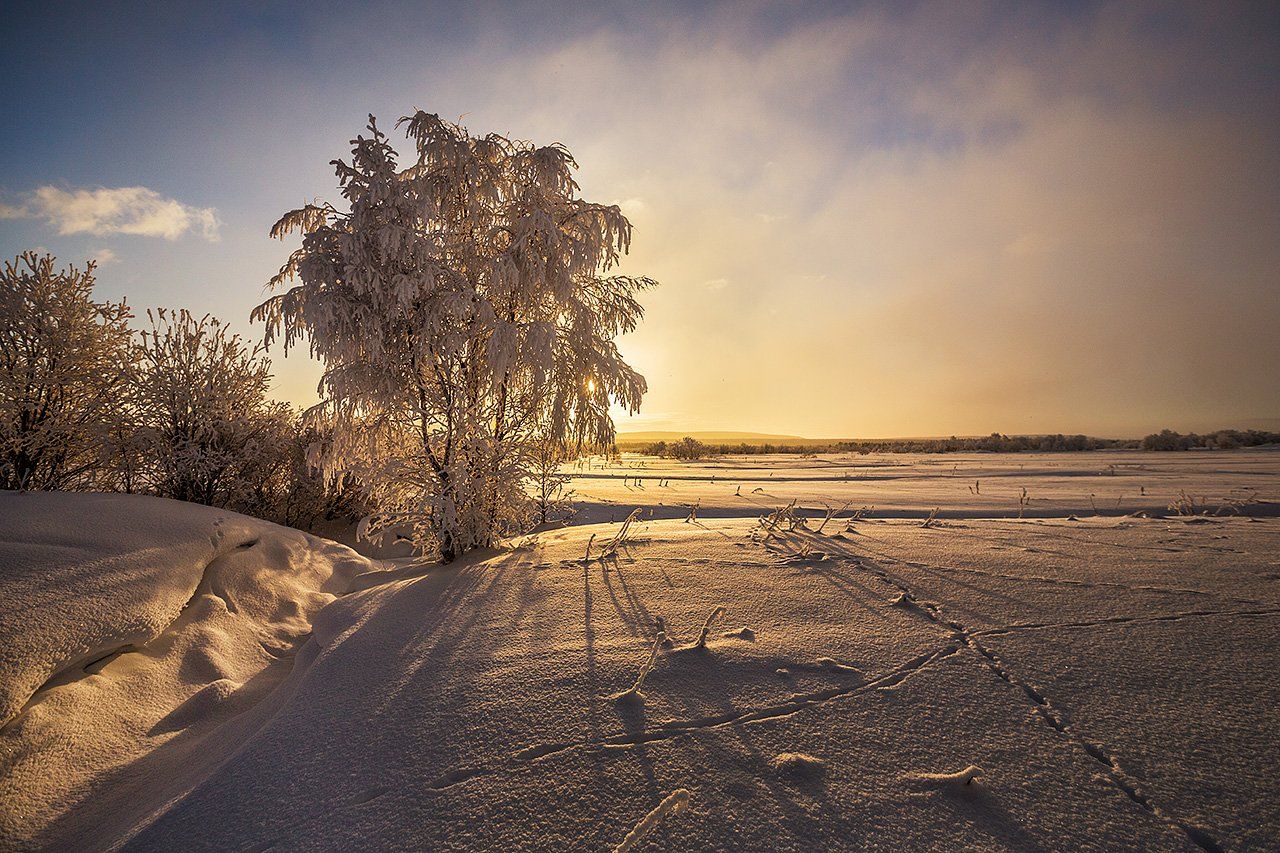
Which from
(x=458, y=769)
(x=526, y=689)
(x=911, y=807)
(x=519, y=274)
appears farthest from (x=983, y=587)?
(x=519, y=274)

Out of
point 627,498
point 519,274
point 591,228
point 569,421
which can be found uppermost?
point 591,228

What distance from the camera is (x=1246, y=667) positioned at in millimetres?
1392

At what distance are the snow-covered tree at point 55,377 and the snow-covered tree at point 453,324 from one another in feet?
10.2

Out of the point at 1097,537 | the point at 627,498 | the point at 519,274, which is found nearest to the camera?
the point at 1097,537

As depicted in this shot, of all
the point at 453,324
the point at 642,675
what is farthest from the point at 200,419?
the point at 642,675

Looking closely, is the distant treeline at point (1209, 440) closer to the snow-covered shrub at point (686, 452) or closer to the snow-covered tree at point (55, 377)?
the snow-covered shrub at point (686, 452)

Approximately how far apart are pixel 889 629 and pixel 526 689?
1.30 meters

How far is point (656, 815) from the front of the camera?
1.00 metres

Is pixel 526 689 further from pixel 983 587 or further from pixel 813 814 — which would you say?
pixel 983 587

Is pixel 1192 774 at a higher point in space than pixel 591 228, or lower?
lower

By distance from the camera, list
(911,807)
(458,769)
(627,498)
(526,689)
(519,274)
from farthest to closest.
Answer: (627,498), (519,274), (526,689), (458,769), (911,807)

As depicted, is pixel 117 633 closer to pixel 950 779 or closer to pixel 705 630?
pixel 705 630

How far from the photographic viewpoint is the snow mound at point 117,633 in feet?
6.07

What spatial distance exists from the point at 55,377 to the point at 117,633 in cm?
476
